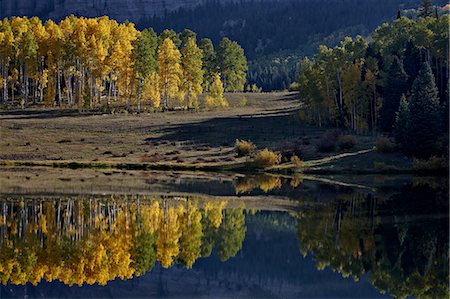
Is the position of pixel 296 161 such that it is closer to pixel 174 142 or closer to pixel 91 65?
pixel 174 142

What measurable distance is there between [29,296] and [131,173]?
47.0 m

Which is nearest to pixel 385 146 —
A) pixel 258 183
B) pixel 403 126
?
pixel 403 126

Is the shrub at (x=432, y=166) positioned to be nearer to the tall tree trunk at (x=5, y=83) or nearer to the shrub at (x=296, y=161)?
the shrub at (x=296, y=161)

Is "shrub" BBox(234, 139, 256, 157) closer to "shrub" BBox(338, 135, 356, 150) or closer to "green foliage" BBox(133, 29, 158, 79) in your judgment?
"shrub" BBox(338, 135, 356, 150)

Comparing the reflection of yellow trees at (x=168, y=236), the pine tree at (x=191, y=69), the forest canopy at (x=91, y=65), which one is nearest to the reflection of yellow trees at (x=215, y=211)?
the reflection of yellow trees at (x=168, y=236)

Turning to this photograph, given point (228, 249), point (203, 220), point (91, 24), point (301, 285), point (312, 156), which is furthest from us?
point (91, 24)

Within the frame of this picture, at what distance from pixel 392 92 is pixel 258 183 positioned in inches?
1150

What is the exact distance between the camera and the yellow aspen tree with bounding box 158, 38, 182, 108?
374 feet

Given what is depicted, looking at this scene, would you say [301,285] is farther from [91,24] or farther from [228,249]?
[91,24]

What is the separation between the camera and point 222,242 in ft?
112

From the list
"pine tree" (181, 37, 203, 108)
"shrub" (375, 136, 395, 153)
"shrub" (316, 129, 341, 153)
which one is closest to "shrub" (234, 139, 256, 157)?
"shrub" (316, 129, 341, 153)

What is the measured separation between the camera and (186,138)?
94.2 metres

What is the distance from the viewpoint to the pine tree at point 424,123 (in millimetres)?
71812

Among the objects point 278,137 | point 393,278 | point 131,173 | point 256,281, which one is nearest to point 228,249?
point 256,281
